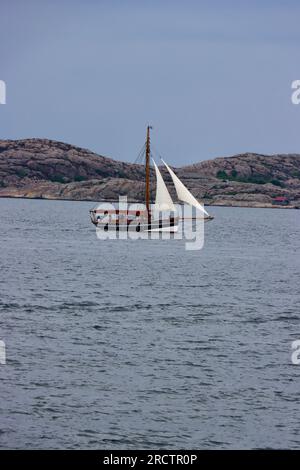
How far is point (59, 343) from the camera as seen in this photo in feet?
113

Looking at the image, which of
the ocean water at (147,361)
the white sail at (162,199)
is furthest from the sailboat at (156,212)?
the ocean water at (147,361)

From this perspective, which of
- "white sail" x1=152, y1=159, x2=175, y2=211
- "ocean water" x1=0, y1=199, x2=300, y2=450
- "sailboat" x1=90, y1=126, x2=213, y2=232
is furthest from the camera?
"sailboat" x1=90, y1=126, x2=213, y2=232

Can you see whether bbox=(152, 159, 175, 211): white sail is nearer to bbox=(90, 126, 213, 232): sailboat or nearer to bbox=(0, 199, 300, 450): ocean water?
bbox=(90, 126, 213, 232): sailboat

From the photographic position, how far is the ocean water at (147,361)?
80.3 ft

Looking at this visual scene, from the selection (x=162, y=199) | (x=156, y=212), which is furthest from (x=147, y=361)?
(x=156, y=212)

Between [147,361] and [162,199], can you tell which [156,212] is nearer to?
[162,199]

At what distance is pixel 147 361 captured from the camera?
3184 centimetres

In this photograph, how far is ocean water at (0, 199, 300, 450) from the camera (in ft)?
80.3

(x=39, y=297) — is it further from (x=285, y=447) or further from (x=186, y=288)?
(x=285, y=447)

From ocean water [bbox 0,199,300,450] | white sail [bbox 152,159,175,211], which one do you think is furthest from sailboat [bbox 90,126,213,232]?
ocean water [bbox 0,199,300,450]

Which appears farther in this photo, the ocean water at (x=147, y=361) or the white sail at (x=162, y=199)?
the white sail at (x=162, y=199)

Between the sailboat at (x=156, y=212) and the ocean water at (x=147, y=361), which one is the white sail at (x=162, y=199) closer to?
the sailboat at (x=156, y=212)

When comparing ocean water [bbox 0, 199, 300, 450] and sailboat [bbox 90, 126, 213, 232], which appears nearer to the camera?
ocean water [bbox 0, 199, 300, 450]

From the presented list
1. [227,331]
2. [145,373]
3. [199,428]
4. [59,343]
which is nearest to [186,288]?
[227,331]
